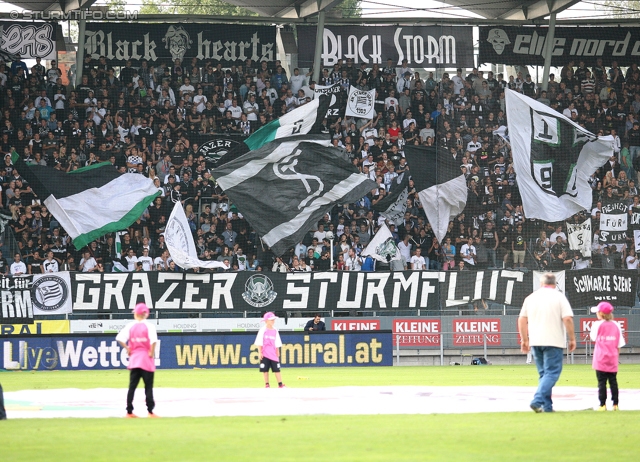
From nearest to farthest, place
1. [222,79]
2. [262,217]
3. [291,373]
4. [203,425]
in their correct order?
[203,425]
[291,373]
[262,217]
[222,79]

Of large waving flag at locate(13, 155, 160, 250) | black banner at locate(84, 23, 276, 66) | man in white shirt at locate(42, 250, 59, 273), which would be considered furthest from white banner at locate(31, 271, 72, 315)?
black banner at locate(84, 23, 276, 66)

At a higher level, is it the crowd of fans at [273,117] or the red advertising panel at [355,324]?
the crowd of fans at [273,117]

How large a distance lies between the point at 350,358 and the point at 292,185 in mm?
5856

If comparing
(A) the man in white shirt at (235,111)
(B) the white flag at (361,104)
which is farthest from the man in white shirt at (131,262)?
(B) the white flag at (361,104)

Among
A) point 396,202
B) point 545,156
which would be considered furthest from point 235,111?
point 545,156

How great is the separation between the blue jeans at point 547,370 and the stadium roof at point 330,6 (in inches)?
1061

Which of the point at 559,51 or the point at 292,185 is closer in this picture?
the point at 292,185

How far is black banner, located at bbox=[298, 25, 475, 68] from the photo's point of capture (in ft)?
132

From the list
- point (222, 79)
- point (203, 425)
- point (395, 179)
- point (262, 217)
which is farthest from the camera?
point (222, 79)

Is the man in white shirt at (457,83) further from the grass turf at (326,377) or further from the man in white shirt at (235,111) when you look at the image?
the grass turf at (326,377)

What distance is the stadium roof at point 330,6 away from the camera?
39.1 meters

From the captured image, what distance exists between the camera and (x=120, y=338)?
1398 cm

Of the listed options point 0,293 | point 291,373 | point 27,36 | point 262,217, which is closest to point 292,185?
point 262,217

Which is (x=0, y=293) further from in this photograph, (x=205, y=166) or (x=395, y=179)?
(x=395, y=179)
